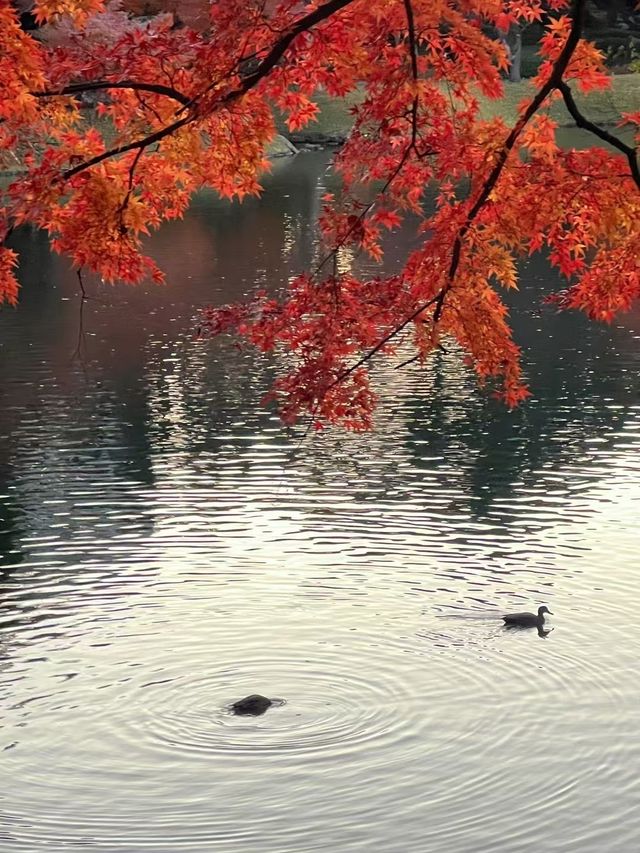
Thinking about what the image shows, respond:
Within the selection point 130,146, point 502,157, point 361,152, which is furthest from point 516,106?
point 130,146

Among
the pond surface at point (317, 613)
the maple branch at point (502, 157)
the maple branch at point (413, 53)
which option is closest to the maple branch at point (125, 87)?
the maple branch at point (413, 53)

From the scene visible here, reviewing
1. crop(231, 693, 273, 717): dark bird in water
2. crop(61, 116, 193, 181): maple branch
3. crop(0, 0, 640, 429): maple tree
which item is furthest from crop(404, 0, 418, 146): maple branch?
crop(231, 693, 273, 717): dark bird in water

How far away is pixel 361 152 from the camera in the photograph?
13.8 metres

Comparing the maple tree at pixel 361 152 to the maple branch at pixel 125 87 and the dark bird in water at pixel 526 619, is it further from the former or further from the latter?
the dark bird in water at pixel 526 619

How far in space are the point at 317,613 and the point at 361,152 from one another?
206 inches

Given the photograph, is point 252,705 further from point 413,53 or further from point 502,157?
point 413,53

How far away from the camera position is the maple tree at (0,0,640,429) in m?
12.8

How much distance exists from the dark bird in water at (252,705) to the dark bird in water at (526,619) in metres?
3.26

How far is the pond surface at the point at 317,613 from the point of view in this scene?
39.5ft

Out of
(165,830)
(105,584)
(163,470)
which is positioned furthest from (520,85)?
(165,830)

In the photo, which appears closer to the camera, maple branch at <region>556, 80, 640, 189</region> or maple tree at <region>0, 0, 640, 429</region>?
maple branch at <region>556, 80, 640, 189</region>

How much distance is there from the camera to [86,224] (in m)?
14.3

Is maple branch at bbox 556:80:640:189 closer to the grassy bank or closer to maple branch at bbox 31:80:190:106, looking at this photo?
maple branch at bbox 31:80:190:106

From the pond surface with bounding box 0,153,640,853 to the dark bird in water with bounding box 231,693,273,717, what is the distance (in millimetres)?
82
